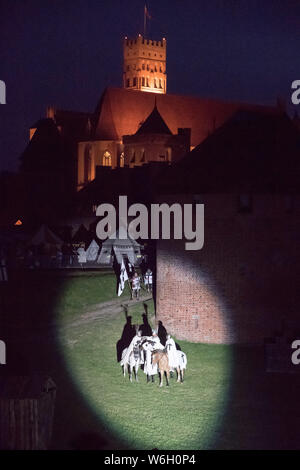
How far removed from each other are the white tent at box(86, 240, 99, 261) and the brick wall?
41.6 feet

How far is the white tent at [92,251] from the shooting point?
38500 millimetres

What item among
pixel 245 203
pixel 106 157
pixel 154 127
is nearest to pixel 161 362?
pixel 245 203

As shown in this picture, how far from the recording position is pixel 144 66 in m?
127

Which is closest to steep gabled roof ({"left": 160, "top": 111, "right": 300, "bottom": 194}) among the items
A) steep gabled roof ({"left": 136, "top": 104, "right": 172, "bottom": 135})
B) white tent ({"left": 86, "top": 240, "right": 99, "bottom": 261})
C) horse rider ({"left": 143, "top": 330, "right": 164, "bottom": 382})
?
horse rider ({"left": 143, "top": 330, "right": 164, "bottom": 382})

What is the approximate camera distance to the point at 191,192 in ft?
88.6

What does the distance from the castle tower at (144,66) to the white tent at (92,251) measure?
90.5 metres

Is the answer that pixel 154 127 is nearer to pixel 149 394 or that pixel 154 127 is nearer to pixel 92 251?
pixel 92 251

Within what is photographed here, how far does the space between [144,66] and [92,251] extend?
9470 centimetres
